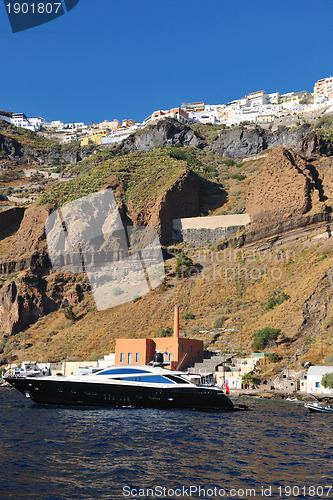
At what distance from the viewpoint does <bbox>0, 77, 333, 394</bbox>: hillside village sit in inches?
2142

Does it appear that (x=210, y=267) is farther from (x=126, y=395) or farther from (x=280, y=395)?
(x=126, y=395)

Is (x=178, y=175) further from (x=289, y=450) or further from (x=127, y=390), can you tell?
(x=289, y=450)

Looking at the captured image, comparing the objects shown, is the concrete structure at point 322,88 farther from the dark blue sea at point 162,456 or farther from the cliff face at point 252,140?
the dark blue sea at point 162,456

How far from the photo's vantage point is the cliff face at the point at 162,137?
123 meters

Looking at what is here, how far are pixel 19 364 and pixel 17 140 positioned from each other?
349 feet

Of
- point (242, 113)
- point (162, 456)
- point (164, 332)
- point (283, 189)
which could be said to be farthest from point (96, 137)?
point (162, 456)

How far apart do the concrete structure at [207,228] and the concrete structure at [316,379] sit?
3566 cm

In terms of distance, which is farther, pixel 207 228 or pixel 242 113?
pixel 242 113

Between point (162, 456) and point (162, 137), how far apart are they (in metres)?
110

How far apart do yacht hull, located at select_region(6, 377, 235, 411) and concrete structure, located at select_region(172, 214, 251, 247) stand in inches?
1796

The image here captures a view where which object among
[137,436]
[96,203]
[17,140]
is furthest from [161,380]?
[17,140]

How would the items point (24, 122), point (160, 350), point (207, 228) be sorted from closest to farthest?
point (160, 350), point (207, 228), point (24, 122)

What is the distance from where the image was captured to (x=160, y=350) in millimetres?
55219

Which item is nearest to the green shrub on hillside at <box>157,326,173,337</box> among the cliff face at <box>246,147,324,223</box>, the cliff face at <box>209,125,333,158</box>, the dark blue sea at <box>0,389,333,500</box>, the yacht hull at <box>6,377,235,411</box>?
the cliff face at <box>246,147,324,223</box>
